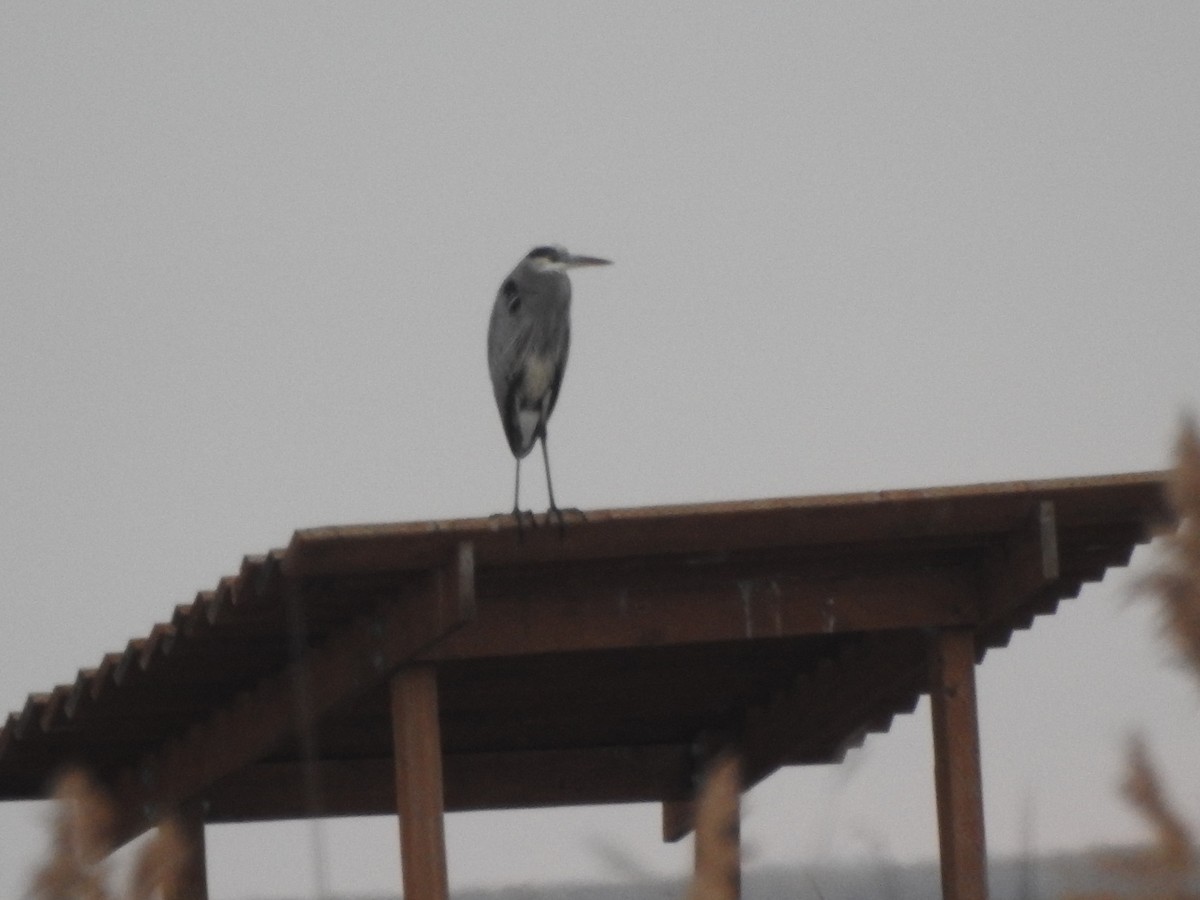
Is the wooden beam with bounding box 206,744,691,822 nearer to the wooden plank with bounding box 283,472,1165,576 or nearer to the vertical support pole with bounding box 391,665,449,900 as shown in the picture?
the vertical support pole with bounding box 391,665,449,900

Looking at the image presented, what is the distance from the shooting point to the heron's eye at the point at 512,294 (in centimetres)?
1070

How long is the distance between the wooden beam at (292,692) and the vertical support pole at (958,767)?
6.32 ft

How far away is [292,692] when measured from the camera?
8531mm

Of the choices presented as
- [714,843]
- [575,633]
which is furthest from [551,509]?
[714,843]

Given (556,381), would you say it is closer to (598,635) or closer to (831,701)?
(831,701)

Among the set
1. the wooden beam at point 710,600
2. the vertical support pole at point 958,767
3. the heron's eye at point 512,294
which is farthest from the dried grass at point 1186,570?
the heron's eye at point 512,294

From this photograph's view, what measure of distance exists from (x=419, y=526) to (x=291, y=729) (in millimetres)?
2045

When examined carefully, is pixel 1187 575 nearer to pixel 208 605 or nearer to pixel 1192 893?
pixel 1192 893

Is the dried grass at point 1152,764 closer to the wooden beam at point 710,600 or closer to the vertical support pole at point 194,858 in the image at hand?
the wooden beam at point 710,600

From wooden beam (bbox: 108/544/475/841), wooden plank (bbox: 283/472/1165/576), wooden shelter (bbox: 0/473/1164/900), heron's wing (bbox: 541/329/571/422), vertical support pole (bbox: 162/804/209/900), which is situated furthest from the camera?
heron's wing (bbox: 541/329/571/422)

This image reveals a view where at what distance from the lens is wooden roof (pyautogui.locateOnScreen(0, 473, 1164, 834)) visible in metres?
7.23

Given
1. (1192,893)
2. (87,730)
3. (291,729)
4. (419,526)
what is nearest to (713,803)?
(1192,893)

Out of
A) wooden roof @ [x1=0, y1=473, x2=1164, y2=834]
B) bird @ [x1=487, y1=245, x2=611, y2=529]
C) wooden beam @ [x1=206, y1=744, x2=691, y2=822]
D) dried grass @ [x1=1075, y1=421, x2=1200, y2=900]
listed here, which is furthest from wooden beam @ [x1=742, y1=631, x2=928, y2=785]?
dried grass @ [x1=1075, y1=421, x2=1200, y2=900]

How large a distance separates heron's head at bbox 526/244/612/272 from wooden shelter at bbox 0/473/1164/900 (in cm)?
247
